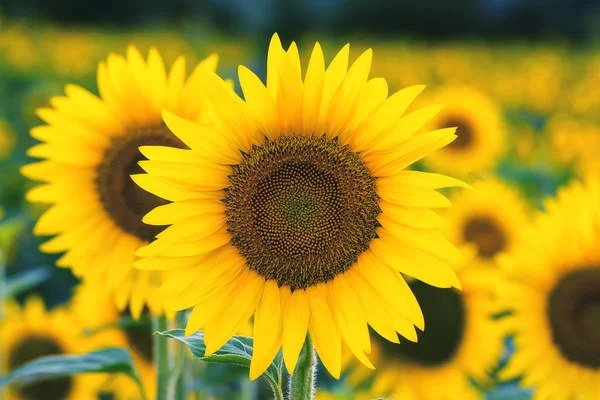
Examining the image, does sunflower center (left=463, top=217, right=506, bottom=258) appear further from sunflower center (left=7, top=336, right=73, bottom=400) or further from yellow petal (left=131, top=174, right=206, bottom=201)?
yellow petal (left=131, top=174, right=206, bottom=201)

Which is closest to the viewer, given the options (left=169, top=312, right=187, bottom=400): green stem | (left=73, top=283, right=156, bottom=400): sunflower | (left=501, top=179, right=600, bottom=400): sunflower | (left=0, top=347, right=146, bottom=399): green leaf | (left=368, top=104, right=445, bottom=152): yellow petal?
(left=368, top=104, right=445, bottom=152): yellow petal

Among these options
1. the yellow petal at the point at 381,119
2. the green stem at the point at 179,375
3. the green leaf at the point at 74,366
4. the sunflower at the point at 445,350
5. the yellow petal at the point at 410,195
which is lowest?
the sunflower at the point at 445,350

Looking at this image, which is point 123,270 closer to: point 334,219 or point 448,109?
point 334,219

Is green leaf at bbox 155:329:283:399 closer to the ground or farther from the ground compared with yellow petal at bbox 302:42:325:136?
closer to the ground

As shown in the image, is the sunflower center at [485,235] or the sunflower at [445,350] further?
the sunflower center at [485,235]

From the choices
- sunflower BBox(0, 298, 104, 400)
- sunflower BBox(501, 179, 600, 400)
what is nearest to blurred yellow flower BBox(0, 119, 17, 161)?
sunflower BBox(0, 298, 104, 400)

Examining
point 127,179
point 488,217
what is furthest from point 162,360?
point 488,217

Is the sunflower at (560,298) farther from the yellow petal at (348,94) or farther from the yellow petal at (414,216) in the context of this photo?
the yellow petal at (348,94)

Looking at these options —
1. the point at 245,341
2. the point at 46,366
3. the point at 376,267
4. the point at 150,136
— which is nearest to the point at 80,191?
the point at 150,136

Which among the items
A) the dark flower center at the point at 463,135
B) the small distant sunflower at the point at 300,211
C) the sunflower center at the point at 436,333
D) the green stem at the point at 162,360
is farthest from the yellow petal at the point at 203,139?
the dark flower center at the point at 463,135
